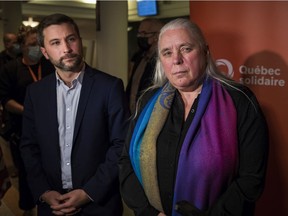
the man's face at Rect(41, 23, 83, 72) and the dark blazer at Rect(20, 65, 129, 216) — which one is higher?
the man's face at Rect(41, 23, 83, 72)

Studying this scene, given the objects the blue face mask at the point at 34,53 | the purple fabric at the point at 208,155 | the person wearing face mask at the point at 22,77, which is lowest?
the purple fabric at the point at 208,155

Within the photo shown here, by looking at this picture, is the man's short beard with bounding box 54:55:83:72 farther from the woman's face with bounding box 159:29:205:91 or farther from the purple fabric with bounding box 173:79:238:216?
the purple fabric with bounding box 173:79:238:216

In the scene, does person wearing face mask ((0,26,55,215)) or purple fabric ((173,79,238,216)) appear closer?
purple fabric ((173,79,238,216))

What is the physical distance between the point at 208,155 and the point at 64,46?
0.90 m

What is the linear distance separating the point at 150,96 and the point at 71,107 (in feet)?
1.35

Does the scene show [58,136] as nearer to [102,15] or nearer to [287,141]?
[287,141]

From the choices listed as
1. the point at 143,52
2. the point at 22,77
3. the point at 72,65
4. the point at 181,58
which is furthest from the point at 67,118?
the point at 143,52

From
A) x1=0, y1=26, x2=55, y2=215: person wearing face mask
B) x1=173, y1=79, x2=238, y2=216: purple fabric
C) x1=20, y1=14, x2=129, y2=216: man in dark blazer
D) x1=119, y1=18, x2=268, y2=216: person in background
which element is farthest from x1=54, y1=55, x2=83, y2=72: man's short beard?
x1=0, y1=26, x2=55, y2=215: person wearing face mask

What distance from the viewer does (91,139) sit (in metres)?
1.71

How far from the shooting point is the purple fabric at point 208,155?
1333mm

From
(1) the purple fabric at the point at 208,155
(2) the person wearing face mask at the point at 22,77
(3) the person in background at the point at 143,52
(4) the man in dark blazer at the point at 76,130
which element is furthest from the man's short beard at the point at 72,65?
(3) the person in background at the point at 143,52

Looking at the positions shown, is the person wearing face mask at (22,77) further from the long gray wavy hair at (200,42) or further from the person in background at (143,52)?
the long gray wavy hair at (200,42)

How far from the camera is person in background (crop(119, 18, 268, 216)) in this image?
4.38 feet

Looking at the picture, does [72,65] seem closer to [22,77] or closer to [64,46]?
[64,46]
